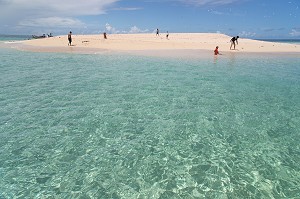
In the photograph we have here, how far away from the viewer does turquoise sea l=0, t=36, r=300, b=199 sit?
26.9ft

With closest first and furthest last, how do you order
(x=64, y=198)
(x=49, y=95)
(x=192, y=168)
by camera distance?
(x=64, y=198)
(x=192, y=168)
(x=49, y=95)

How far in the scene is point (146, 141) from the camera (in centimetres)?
1126

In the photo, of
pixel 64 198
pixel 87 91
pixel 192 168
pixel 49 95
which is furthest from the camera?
pixel 87 91

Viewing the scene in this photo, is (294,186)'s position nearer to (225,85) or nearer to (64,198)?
(64,198)

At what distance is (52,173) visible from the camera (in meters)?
8.73

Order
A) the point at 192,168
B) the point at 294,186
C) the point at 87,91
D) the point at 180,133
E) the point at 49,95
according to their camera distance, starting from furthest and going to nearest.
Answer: the point at 87,91 < the point at 49,95 < the point at 180,133 < the point at 192,168 < the point at 294,186

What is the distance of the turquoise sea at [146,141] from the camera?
8.21 m

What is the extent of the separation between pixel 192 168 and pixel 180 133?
3049 millimetres

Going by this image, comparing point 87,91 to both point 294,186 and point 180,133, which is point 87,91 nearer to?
point 180,133

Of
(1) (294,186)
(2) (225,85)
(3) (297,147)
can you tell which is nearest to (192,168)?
(1) (294,186)

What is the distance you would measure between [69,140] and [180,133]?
4.71 metres

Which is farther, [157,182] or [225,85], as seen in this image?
[225,85]

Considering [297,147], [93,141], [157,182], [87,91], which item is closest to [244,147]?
[297,147]

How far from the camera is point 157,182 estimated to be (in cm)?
844
